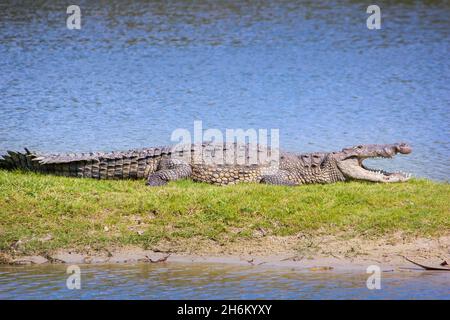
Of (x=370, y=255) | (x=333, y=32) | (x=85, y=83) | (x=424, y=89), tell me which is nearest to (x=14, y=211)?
(x=370, y=255)

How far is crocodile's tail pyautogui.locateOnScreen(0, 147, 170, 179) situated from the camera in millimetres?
11703

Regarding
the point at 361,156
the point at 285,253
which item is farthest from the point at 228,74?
the point at 285,253

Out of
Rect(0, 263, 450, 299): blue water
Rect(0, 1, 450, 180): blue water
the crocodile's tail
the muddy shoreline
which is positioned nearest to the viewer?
Rect(0, 263, 450, 299): blue water

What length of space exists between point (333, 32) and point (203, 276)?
16089 millimetres

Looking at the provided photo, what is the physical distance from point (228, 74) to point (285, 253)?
35.7ft

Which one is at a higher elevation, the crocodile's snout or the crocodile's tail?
the crocodile's snout

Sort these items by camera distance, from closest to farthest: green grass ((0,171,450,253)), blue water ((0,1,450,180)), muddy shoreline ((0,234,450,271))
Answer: muddy shoreline ((0,234,450,271)), green grass ((0,171,450,253)), blue water ((0,1,450,180))

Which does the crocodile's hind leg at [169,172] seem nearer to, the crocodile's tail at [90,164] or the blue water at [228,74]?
the crocodile's tail at [90,164]

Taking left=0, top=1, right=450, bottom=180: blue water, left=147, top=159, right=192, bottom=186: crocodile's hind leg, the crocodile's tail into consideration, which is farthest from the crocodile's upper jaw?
the crocodile's tail

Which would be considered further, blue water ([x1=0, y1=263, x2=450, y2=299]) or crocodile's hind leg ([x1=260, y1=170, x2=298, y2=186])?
crocodile's hind leg ([x1=260, y1=170, x2=298, y2=186])

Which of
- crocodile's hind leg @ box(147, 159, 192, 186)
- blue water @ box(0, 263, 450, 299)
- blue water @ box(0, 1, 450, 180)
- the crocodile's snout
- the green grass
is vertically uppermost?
blue water @ box(0, 1, 450, 180)

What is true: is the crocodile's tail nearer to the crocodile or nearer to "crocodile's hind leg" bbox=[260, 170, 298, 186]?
the crocodile

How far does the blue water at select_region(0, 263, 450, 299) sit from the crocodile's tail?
284 cm
